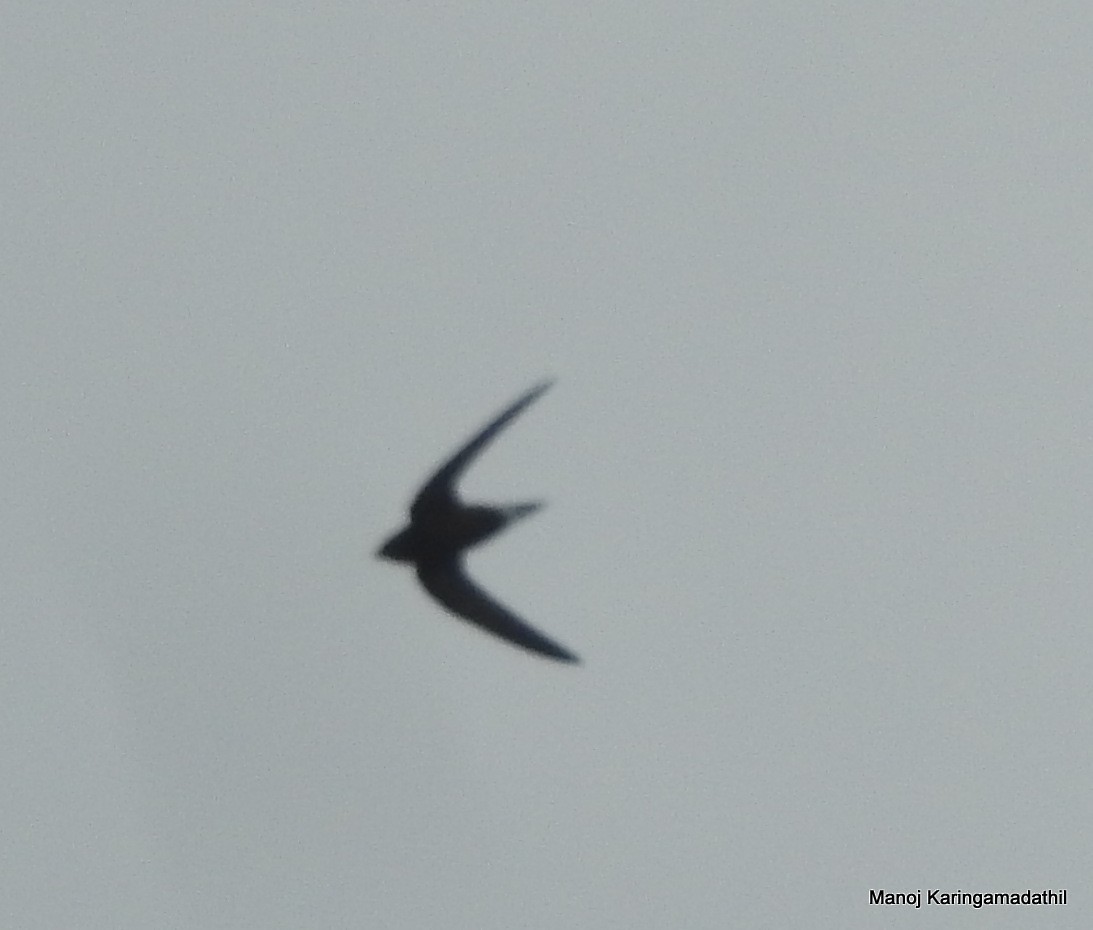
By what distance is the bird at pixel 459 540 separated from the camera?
17.5 meters

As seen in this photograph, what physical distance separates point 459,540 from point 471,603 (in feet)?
3.11

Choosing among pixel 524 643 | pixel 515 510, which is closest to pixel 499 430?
pixel 515 510

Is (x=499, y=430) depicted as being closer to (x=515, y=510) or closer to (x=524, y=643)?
(x=515, y=510)

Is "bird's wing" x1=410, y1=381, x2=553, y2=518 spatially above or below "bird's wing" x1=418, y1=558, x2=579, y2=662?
above

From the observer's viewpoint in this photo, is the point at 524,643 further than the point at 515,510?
Yes

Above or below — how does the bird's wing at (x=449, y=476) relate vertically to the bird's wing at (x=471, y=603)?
above

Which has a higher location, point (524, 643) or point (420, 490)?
point (420, 490)

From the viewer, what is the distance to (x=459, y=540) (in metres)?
17.9

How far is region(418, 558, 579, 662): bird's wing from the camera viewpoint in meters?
18.4

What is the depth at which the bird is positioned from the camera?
17484mm

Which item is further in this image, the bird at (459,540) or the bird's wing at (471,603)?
the bird's wing at (471,603)

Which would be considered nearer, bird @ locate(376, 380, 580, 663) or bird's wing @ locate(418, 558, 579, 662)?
bird @ locate(376, 380, 580, 663)

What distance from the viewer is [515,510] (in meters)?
17.2

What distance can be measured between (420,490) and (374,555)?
2.72ft
